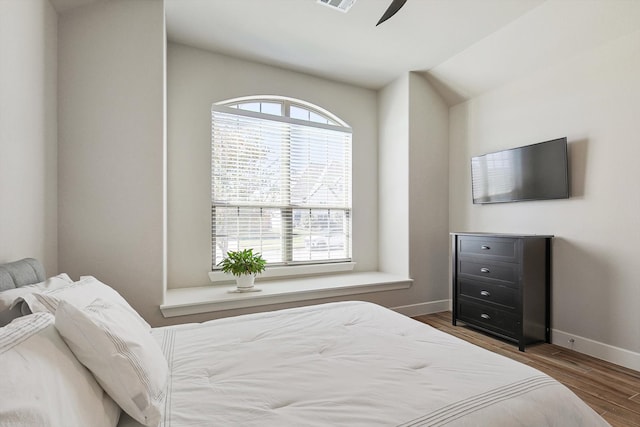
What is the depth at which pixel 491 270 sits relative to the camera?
2986mm

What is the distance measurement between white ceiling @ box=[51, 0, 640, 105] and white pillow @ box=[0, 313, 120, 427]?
2.49 metres

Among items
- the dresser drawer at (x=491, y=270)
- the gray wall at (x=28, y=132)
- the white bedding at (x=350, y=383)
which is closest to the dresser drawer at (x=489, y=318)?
the dresser drawer at (x=491, y=270)

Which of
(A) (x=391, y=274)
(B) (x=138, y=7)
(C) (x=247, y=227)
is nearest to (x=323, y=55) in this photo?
(B) (x=138, y=7)

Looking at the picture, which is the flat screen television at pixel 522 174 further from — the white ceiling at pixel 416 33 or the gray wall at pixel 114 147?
the gray wall at pixel 114 147

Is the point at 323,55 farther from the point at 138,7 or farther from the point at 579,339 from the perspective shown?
the point at 579,339

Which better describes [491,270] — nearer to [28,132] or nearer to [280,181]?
[280,181]

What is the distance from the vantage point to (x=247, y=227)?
3.50 metres

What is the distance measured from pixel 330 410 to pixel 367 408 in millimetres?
108

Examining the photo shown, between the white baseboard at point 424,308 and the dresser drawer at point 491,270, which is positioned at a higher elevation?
the dresser drawer at point 491,270

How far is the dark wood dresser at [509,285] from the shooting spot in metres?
2.74

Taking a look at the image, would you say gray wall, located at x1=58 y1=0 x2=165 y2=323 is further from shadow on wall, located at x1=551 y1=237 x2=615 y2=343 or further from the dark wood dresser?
shadow on wall, located at x1=551 y1=237 x2=615 y2=343

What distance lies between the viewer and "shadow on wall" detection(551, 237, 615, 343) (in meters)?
2.58

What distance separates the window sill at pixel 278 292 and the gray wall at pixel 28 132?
36.2 inches

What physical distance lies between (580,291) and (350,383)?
267cm
